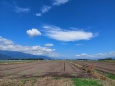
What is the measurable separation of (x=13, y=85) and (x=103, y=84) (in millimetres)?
9892

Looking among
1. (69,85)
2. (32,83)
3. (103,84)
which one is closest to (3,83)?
(32,83)

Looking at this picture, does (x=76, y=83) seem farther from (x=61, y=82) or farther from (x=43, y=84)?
(x=43, y=84)

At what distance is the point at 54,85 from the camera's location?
22.7 m

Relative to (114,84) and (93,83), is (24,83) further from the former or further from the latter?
(114,84)

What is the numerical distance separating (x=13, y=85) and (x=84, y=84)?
782cm

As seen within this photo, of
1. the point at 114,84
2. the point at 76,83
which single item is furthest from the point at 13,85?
the point at 114,84

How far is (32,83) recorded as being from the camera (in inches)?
930

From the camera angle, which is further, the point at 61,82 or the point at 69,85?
the point at 61,82

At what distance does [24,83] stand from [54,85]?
355 centimetres

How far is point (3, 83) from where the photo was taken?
23.5m

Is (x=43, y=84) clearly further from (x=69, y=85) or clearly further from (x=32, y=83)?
(x=69, y=85)

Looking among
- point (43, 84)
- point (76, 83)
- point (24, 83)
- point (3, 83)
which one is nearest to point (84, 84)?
point (76, 83)

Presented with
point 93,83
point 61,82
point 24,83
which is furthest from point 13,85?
point 93,83

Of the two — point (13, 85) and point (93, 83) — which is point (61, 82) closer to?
point (93, 83)
